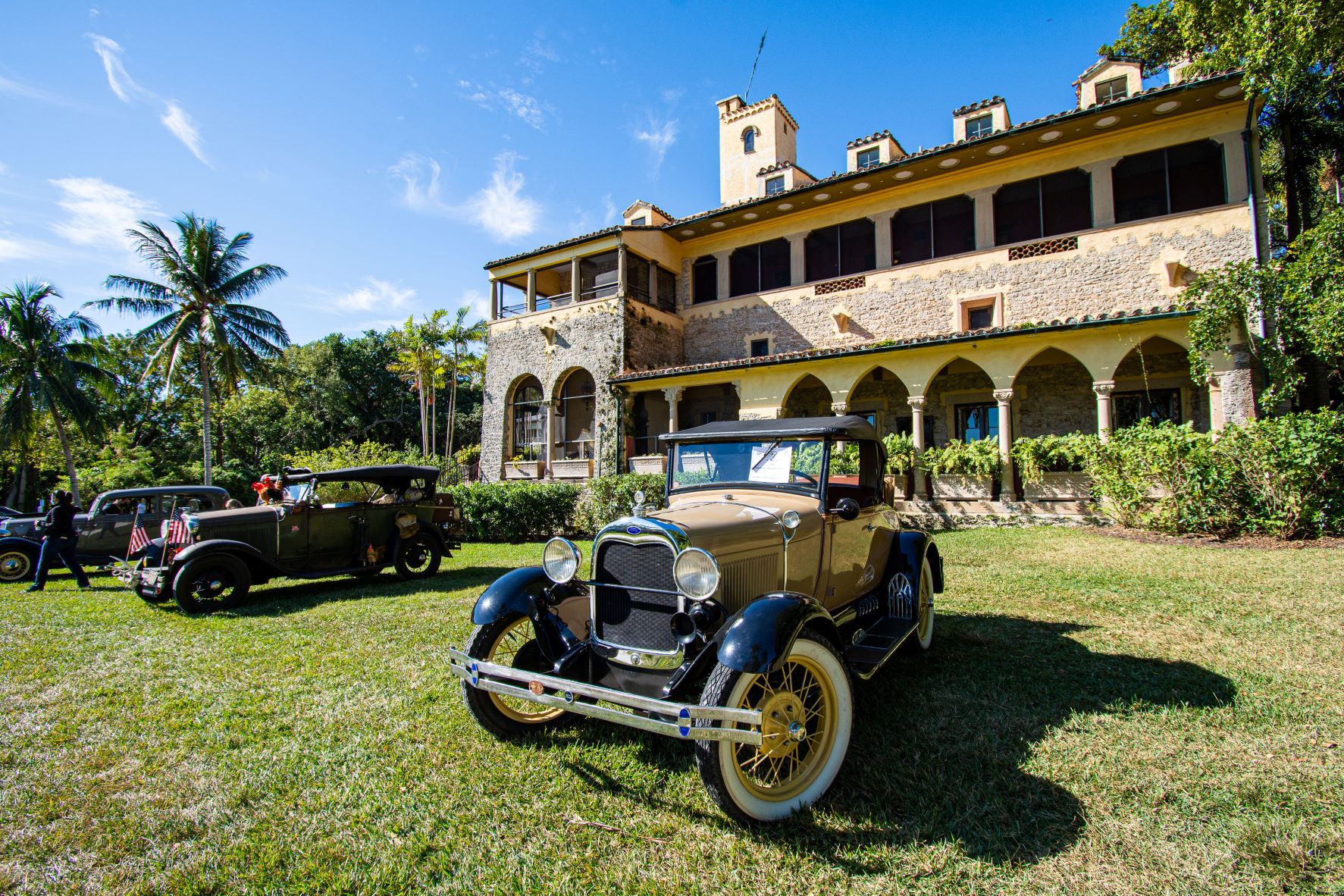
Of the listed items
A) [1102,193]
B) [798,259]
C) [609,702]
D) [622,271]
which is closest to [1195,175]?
[1102,193]

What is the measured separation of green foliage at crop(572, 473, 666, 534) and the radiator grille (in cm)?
1058

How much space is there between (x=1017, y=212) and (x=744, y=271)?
7199 mm

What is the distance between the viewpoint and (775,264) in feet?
59.3

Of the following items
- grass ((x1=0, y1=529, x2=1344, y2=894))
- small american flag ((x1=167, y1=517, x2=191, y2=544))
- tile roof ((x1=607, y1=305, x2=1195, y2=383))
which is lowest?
grass ((x1=0, y1=529, x2=1344, y2=894))

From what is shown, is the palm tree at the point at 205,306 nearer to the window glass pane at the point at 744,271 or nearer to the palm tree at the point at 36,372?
the palm tree at the point at 36,372

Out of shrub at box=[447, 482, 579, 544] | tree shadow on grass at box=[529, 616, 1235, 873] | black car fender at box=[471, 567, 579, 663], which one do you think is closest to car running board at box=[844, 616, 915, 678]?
tree shadow on grass at box=[529, 616, 1235, 873]

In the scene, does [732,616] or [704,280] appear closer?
[732,616]

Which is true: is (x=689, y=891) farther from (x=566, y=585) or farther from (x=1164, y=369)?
(x=1164, y=369)

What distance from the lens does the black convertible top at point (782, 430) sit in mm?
4008

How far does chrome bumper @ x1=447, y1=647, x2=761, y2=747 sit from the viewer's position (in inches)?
92.0

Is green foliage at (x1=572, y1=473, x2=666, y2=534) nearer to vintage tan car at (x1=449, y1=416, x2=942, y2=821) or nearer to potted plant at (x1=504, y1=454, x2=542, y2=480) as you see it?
potted plant at (x1=504, y1=454, x2=542, y2=480)

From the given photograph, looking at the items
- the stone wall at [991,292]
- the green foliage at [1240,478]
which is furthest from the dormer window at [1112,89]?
the green foliage at [1240,478]

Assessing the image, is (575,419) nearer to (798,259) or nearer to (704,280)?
(704,280)

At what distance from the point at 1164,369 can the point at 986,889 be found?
1488 centimetres
